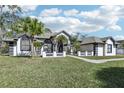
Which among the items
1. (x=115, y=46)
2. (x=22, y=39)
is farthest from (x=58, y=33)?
(x=115, y=46)

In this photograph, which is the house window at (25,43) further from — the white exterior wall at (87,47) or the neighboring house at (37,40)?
the white exterior wall at (87,47)

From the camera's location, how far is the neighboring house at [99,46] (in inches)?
1356

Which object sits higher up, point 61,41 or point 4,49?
point 61,41

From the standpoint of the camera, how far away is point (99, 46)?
1374 inches

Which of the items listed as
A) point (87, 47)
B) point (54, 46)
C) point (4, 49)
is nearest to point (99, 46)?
point (87, 47)

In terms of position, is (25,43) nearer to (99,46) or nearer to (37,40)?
(37,40)

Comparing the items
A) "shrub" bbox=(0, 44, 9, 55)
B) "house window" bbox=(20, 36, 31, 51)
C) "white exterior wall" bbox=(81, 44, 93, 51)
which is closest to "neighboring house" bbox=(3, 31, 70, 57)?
"house window" bbox=(20, 36, 31, 51)

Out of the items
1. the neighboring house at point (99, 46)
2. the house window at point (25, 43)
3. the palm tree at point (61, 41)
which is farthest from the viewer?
the neighboring house at point (99, 46)

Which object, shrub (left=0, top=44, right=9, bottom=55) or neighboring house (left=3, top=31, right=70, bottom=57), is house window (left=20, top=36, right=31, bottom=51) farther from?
shrub (left=0, top=44, right=9, bottom=55)

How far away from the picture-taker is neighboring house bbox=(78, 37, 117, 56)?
113 ft

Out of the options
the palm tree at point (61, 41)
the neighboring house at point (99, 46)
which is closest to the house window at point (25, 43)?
the palm tree at point (61, 41)

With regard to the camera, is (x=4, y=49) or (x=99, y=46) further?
(x=99, y=46)
